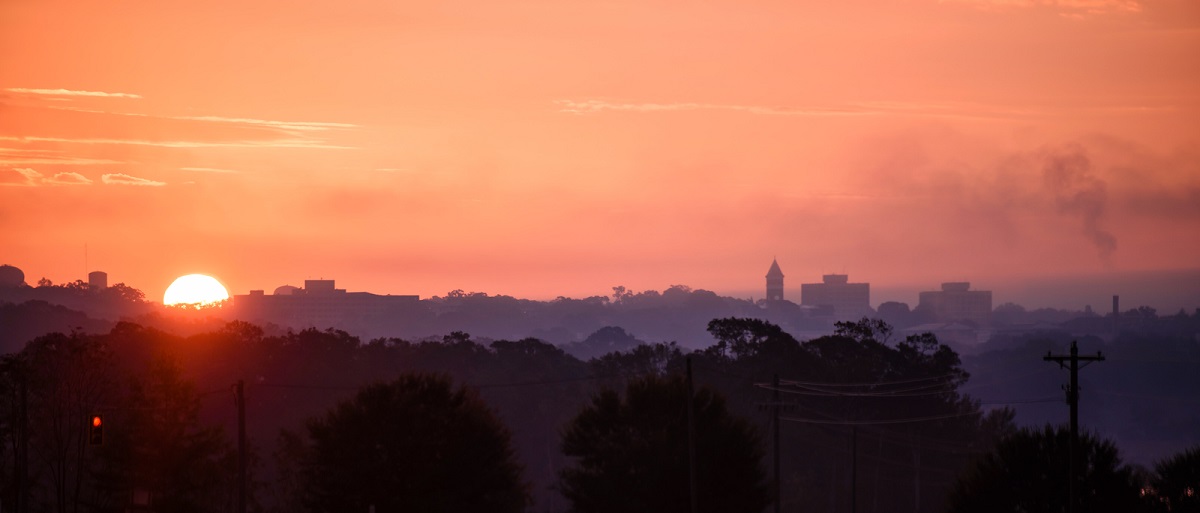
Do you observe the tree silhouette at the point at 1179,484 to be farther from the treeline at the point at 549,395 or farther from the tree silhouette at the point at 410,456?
the tree silhouette at the point at 410,456

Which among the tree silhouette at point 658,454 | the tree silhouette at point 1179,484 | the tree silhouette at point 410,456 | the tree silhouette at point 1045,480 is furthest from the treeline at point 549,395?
the tree silhouette at point 1179,484

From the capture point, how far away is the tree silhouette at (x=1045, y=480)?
51562 millimetres

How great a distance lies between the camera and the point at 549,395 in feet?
332

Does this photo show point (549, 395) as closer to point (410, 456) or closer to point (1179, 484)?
point (410, 456)

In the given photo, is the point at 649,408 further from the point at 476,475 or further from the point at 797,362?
the point at 797,362

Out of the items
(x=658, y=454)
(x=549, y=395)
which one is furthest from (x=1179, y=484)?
(x=549, y=395)

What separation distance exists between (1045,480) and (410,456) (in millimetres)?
23566

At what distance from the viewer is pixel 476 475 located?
50469 millimetres

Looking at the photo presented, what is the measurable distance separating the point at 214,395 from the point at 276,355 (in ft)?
30.1

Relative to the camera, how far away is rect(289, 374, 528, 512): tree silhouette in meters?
49.3

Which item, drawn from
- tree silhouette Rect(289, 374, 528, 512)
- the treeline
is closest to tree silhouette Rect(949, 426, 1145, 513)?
the treeline

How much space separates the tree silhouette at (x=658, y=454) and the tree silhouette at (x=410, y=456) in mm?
3021

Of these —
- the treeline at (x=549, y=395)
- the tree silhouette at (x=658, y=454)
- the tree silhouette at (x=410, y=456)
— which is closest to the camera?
the tree silhouette at (x=410, y=456)

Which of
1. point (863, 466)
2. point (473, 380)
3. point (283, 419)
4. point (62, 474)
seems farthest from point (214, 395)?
point (863, 466)
